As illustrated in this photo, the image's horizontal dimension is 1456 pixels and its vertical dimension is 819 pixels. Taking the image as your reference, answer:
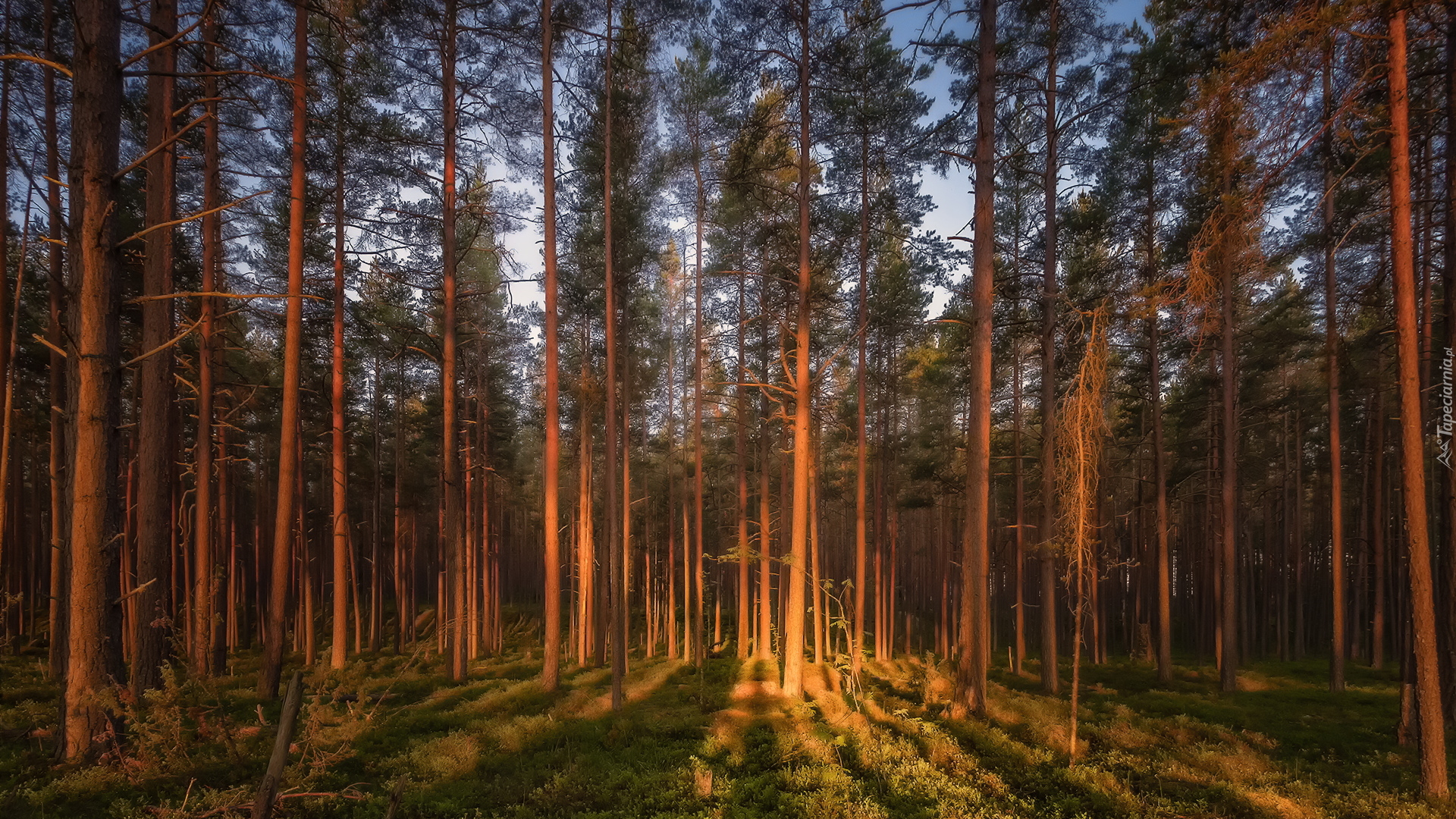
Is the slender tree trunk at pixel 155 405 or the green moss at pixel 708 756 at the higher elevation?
the slender tree trunk at pixel 155 405

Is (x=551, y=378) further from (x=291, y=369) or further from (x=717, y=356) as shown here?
(x=717, y=356)

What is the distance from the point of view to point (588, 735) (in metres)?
10.3

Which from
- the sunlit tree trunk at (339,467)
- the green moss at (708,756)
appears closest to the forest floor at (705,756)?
the green moss at (708,756)

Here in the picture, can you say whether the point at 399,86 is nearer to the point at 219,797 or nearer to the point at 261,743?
the point at 261,743

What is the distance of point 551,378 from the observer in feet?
39.7

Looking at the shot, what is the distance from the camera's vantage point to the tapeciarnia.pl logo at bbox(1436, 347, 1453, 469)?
24.8 ft

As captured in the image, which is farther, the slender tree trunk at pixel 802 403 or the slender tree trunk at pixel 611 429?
the slender tree trunk at pixel 611 429

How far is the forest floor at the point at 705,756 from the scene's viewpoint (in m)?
5.71

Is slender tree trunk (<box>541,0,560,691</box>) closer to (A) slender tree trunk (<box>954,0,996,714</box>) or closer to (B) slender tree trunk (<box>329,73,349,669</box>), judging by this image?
(B) slender tree trunk (<box>329,73,349,669</box>)

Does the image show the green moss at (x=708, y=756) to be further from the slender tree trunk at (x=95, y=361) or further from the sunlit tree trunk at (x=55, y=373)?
the sunlit tree trunk at (x=55, y=373)

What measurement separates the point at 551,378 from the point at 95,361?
7072mm

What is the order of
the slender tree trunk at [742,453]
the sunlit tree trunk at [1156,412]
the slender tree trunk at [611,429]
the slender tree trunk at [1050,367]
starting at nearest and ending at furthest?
1. the slender tree trunk at [611,429]
2. the slender tree trunk at [1050,367]
3. the sunlit tree trunk at [1156,412]
4. the slender tree trunk at [742,453]

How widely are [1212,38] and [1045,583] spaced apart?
1135 cm

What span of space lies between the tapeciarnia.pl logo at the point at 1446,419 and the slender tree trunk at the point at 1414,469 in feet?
1.56
